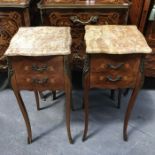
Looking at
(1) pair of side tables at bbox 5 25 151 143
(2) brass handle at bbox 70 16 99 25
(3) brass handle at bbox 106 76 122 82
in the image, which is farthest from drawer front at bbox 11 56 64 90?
(2) brass handle at bbox 70 16 99 25

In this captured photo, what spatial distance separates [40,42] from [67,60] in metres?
0.18

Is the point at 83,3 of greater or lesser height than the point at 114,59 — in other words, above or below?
above

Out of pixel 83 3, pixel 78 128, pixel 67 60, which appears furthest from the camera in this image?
pixel 78 128

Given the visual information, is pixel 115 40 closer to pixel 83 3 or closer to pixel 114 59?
pixel 114 59

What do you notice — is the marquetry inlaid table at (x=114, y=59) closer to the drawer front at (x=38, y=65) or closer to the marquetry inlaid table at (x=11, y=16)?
the drawer front at (x=38, y=65)

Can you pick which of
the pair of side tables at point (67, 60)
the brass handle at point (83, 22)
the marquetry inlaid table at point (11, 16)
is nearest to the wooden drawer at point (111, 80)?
the pair of side tables at point (67, 60)

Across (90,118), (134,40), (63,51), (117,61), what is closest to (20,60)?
(63,51)

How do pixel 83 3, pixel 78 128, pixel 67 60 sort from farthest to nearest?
pixel 78 128 → pixel 83 3 → pixel 67 60

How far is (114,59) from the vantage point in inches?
42.4

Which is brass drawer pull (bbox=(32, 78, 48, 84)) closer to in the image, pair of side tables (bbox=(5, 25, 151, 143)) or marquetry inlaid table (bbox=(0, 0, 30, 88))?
pair of side tables (bbox=(5, 25, 151, 143))

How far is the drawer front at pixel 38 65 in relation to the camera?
3.44ft

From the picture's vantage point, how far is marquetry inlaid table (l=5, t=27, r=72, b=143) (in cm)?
103

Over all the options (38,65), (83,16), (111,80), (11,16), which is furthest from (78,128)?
(11,16)

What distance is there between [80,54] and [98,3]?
0.37m
